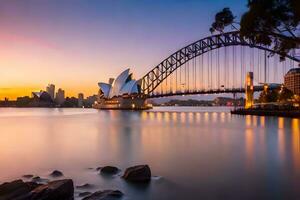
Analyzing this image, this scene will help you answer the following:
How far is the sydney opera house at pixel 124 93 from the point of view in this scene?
447ft

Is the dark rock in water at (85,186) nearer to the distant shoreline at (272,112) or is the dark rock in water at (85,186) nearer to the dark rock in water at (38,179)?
the dark rock in water at (38,179)

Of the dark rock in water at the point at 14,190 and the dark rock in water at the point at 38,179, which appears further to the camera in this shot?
the dark rock in water at the point at 38,179

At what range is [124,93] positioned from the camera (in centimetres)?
14012

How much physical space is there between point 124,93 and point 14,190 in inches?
5126

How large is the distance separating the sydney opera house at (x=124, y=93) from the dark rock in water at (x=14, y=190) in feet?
383

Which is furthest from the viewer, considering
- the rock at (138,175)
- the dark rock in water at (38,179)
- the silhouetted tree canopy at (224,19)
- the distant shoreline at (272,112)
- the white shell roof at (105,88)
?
the white shell roof at (105,88)

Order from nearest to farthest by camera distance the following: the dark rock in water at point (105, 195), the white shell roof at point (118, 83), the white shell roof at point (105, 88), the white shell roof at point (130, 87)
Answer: the dark rock in water at point (105, 195), the white shell roof at point (118, 83), the white shell roof at point (130, 87), the white shell roof at point (105, 88)

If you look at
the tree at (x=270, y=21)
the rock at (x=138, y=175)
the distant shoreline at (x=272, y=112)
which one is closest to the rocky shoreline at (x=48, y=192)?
the rock at (x=138, y=175)

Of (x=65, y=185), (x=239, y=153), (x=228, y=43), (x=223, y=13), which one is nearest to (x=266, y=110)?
(x=228, y=43)

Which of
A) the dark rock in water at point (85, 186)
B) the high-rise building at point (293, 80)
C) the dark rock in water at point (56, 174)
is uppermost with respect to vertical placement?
the high-rise building at point (293, 80)

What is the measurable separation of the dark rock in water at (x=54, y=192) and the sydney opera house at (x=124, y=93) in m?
117

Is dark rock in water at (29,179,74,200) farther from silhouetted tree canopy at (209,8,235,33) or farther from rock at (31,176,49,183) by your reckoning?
silhouetted tree canopy at (209,8,235,33)

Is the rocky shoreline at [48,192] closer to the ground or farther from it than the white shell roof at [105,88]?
closer to the ground

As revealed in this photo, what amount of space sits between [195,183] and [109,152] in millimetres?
10512
